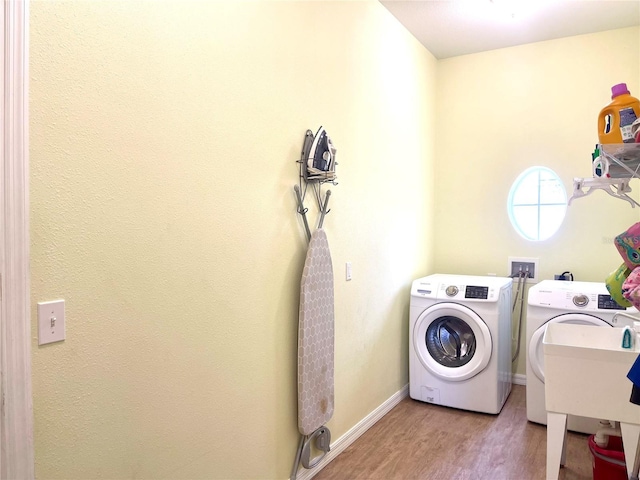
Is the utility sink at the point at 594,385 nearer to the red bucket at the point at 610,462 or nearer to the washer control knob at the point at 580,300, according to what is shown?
the red bucket at the point at 610,462


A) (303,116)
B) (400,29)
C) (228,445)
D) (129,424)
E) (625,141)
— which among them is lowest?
(228,445)

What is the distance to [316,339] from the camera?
225cm

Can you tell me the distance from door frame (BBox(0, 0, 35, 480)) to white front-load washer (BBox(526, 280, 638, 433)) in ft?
8.92

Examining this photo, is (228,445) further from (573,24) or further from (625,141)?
(573,24)

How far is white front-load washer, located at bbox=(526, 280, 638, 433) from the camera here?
2836 mm

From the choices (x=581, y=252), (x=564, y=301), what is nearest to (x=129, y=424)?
(x=564, y=301)

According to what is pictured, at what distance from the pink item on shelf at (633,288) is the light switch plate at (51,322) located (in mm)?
1531

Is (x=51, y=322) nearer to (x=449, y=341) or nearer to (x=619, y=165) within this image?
(x=619, y=165)

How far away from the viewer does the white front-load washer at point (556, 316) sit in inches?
112

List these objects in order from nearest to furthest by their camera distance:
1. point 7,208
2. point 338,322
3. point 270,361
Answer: point 7,208 → point 270,361 → point 338,322

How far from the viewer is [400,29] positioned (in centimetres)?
338

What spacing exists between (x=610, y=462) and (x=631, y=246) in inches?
50.8

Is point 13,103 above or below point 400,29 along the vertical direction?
below

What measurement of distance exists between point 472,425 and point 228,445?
1857mm
